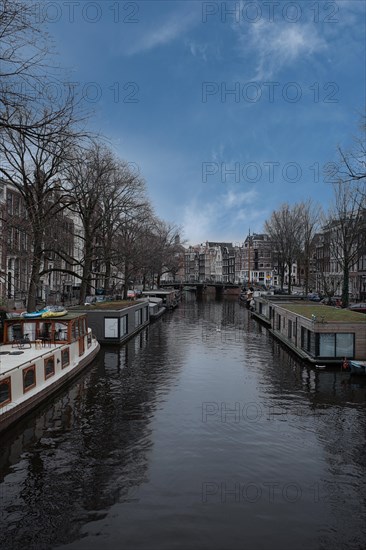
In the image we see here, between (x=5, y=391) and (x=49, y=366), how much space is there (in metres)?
5.32

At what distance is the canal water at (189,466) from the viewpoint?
1148 centimetres

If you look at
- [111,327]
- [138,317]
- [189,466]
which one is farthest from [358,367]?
[138,317]

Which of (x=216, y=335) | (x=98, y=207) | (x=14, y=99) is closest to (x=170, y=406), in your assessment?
(x=14, y=99)

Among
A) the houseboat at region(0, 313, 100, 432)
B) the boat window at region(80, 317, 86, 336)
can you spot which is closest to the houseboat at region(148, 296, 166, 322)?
the houseboat at region(0, 313, 100, 432)

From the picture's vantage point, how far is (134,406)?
71.0 ft

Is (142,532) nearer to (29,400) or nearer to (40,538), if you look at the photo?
(40,538)

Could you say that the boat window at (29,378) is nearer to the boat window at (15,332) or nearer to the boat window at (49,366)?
the boat window at (49,366)

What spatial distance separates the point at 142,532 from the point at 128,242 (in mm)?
48819

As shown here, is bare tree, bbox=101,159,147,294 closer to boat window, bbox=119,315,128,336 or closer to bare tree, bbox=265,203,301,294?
boat window, bbox=119,315,128,336

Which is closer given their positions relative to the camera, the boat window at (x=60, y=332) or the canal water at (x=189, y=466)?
the canal water at (x=189, y=466)

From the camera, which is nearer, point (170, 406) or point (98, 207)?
point (170, 406)

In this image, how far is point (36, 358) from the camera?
2094 centimetres

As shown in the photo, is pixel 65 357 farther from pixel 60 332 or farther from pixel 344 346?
pixel 344 346

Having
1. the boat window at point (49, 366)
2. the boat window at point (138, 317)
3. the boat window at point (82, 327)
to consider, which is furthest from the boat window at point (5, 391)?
the boat window at point (138, 317)
